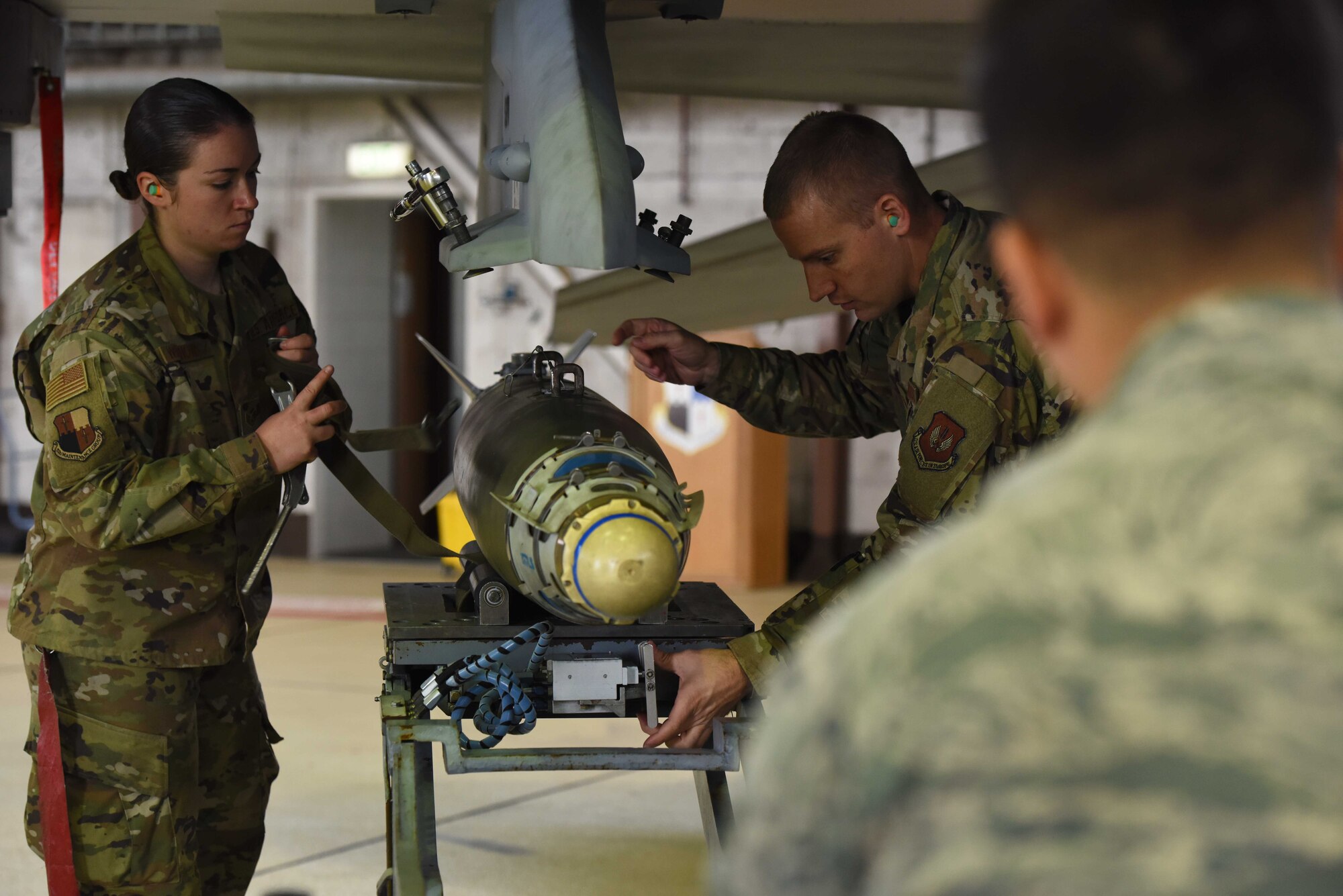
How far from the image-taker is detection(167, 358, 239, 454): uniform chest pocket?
2.39 meters

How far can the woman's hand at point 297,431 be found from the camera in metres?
2.25

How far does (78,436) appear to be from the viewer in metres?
2.23

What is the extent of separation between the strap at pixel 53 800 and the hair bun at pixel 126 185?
86 centimetres

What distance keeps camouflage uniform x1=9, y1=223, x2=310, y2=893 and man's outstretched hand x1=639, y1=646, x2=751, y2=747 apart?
0.79m

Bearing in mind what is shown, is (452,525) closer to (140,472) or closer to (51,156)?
(51,156)

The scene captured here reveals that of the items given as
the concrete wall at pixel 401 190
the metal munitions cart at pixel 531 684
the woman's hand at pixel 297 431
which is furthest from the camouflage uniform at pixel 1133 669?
the concrete wall at pixel 401 190

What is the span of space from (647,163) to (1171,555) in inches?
306

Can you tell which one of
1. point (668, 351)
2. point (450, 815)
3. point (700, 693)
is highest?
point (668, 351)

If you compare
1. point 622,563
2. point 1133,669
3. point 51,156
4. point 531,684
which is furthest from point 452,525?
point 1133,669

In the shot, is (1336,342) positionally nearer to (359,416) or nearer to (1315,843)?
(1315,843)

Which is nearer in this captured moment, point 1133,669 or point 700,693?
point 1133,669

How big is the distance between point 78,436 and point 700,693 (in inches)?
44.2

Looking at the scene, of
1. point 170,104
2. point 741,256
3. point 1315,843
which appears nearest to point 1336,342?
point 1315,843

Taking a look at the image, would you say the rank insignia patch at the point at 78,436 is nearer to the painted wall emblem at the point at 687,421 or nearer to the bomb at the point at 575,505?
the bomb at the point at 575,505
